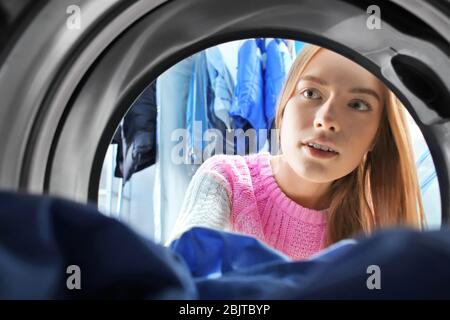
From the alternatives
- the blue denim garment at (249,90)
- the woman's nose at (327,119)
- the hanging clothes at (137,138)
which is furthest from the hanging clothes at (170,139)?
the woman's nose at (327,119)

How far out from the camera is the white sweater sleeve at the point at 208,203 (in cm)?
92

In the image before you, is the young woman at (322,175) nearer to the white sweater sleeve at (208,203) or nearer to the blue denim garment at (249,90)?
the white sweater sleeve at (208,203)

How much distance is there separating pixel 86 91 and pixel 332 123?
402mm

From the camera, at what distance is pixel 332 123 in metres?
0.88

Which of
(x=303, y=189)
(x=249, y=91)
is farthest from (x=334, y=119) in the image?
(x=249, y=91)

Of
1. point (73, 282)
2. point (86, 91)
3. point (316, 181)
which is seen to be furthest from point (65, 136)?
point (316, 181)

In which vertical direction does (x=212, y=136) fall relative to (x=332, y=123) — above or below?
above

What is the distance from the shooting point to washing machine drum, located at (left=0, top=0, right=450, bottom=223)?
54 centimetres

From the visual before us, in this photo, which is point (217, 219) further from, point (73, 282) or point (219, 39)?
point (73, 282)

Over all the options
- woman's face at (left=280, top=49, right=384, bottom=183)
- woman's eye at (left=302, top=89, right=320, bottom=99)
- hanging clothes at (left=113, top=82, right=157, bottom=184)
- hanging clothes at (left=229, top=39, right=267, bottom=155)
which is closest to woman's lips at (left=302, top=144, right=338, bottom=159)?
woman's face at (left=280, top=49, right=384, bottom=183)

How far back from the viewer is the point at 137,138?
1614 mm

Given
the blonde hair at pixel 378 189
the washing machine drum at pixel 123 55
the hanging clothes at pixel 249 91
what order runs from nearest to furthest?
the washing machine drum at pixel 123 55 < the blonde hair at pixel 378 189 < the hanging clothes at pixel 249 91

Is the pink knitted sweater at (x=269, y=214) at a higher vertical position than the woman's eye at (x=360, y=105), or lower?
lower

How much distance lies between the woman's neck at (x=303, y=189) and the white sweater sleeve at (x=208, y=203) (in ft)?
0.35
